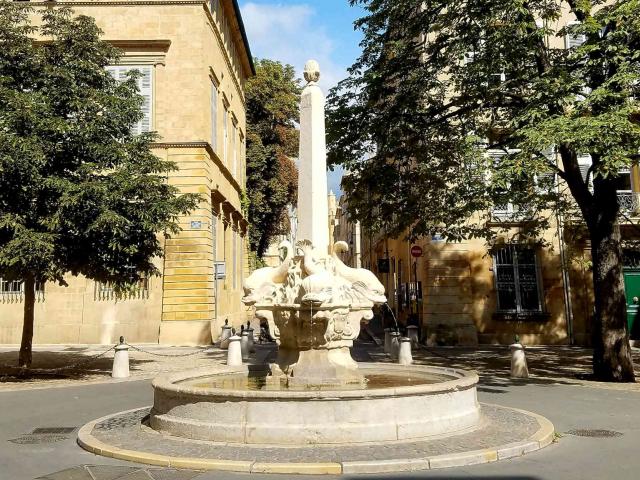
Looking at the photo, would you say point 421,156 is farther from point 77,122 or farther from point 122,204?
point 77,122

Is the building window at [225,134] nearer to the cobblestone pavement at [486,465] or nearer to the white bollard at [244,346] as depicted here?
the white bollard at [244,346]

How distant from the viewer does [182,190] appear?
22.1 meters

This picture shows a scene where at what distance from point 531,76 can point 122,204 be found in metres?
9.88

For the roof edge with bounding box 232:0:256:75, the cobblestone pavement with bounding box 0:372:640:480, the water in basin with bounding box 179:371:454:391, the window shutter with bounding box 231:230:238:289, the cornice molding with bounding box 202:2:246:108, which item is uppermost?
the roof edge with bounding box 232:0:256:75

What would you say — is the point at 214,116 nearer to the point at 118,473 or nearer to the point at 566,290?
the point at 566,290

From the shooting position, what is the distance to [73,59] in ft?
47.5

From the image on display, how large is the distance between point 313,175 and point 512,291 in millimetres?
14925

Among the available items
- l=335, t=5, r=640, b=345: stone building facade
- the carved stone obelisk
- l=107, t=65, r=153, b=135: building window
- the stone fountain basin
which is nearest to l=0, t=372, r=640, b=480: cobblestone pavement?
the stone fountain basin

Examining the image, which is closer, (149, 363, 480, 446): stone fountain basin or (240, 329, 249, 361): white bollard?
(149, 363, 480, 446): stone fountain basin

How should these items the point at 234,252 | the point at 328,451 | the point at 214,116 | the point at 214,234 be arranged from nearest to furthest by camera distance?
the point at 328,451 < the point at 214,234 < the point at 214,116 < the point at 234,252

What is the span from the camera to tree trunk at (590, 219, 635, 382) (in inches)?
483

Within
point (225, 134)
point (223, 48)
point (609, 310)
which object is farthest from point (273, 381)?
point (223, 48)

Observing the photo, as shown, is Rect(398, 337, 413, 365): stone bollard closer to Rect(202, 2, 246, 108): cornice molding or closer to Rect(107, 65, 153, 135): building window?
Rect(107, 65, 153, 135): building window

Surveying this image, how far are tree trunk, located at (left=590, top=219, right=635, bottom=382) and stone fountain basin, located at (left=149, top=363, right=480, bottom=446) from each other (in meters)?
6.61
